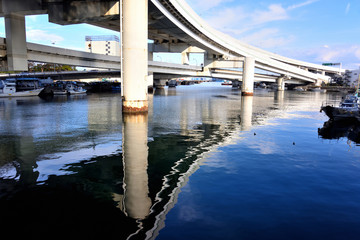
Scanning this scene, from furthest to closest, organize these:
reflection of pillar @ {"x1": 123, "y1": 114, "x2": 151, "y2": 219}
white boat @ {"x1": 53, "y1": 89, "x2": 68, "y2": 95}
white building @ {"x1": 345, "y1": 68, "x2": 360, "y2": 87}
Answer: white building @ {"x1": 345, "y1": 68, "x2": 360, "y2": 87} → white boat @ {"x1": 53, "y1": 89, "x2": 68, "y2": 95} → reflection of pillar @ {"x1": 123, "y1": 114, "x2": 151, "y2": 219}

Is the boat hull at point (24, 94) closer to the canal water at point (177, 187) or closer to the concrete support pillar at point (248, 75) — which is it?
the canal water at point (177, 187)

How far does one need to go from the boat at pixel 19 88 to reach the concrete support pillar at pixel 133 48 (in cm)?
4704

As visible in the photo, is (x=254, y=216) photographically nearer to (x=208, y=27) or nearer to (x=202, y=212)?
(x=202, y=212)

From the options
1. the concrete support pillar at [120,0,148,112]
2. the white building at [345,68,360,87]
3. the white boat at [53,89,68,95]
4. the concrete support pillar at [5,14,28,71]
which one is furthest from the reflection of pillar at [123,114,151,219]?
the white building at [345,68,360,87]

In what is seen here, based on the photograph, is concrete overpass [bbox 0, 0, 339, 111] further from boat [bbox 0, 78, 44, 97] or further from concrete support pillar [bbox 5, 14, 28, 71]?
boat [bbox 0, 78, 44, 97]

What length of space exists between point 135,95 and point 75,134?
1210 centimetres

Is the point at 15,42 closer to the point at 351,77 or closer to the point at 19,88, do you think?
the point at 19,88

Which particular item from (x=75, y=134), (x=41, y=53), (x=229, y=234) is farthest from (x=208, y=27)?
(x=229, y=234)

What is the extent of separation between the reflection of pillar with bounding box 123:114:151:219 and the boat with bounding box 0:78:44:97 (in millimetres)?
54500

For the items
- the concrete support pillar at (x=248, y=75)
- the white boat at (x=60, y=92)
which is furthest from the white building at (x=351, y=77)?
the white boat at (x=60, y=92)

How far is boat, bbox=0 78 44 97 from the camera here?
65.1 meters

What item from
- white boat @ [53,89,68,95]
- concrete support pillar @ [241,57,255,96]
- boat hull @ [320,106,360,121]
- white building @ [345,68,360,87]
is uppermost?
white building @ [345,68,360,87]

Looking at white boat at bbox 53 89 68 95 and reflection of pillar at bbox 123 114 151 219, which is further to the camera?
white boat at bbox 53 89 68 95

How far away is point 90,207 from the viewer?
8945 mm
